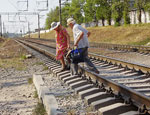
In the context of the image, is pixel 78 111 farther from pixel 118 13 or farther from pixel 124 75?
pixel 118 13

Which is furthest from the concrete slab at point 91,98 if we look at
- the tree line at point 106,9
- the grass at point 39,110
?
the tree line at point 106,9

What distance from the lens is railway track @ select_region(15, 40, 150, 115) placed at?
14.4 ft

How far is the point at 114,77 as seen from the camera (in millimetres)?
7570

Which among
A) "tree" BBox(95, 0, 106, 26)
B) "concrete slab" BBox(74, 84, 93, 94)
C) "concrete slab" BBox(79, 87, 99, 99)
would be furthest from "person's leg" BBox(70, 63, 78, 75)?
"tree" BBox(95, 0, 106, 26)

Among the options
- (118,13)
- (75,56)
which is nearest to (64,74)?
(75,56)

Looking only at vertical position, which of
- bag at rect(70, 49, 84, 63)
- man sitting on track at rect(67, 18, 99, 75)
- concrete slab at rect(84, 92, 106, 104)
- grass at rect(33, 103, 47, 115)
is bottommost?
grass at rect(33, 103, 47, 115)

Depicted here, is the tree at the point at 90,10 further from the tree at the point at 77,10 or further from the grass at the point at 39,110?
the grass at the point at 39,110

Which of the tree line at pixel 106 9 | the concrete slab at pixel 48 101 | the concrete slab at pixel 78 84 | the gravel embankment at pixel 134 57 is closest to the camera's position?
the concrete slab at pixel 48 101

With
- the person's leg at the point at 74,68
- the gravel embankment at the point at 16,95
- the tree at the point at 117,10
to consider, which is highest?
the tree at the point at 117,10

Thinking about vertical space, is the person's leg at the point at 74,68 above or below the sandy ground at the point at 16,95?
above

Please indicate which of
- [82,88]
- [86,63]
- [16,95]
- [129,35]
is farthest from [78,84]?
[129,35]

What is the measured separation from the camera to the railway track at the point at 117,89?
4375mm

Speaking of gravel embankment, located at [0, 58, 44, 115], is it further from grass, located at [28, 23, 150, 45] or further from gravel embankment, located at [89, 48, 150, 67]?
grass, located at [28, 23, 150, 45]

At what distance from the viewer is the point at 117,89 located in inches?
211
